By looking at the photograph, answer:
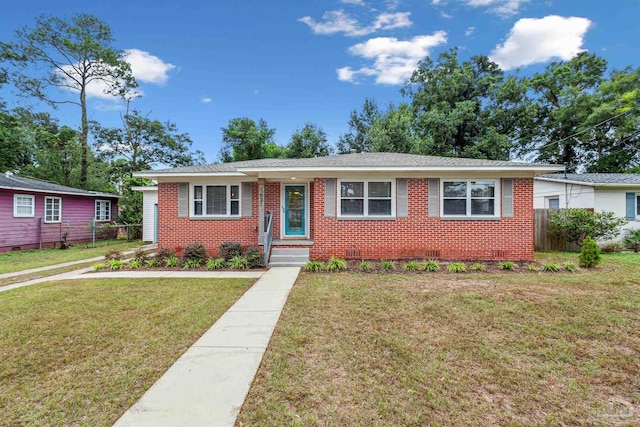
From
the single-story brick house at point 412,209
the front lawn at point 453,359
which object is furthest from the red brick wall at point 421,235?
the front lawn at point 453,359

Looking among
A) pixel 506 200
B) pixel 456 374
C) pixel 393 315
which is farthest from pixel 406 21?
pixel 456 374

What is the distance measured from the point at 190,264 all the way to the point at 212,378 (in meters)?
6.63

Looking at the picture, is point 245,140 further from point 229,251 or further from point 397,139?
point 229,251

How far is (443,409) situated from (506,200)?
341 inches

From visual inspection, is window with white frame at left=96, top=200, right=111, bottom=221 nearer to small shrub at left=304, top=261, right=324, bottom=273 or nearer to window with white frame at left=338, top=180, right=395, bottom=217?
small shrub at left=304, top=261, right=324, bottom=273

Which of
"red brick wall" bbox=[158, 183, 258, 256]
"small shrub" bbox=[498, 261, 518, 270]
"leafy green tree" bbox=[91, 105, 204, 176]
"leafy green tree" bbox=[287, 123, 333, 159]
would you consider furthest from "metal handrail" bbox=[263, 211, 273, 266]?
"leafy green tree" bbox=[91, 105, 204, 176]

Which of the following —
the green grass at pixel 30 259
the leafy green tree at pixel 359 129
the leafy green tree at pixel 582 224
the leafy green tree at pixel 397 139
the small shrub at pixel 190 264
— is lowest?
the green grass at pixel 30 259

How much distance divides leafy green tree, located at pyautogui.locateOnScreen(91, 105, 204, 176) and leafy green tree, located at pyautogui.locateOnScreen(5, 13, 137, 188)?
2331 millimetres

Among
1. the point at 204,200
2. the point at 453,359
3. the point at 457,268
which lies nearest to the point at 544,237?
the point at 457,268

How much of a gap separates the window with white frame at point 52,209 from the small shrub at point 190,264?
37.6 feet

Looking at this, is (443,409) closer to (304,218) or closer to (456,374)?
(456,374)

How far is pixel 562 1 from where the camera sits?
1530 centimetres

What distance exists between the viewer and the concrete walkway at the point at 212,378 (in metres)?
2.37

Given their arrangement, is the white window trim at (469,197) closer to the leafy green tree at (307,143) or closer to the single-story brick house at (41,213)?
the single-story brick house at (41,213)
